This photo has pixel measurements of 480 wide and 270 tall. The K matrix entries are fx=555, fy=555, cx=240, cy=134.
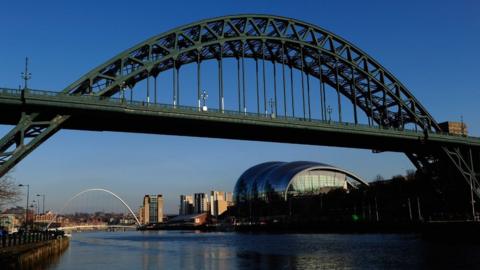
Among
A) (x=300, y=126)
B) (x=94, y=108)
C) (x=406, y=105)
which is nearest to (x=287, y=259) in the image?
(x=300, y=126)

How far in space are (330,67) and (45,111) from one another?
122 ft

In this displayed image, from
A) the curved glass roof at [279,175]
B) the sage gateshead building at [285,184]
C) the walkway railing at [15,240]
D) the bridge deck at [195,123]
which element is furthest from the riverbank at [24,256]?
the curved glass roof at [279,175]

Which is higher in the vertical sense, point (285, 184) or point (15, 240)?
point (285, 184)

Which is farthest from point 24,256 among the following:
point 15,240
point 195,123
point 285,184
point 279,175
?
point 279,175

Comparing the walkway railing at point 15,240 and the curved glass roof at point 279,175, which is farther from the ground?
the curved glass roof at point 279,175

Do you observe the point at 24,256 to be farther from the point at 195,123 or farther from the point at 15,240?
the point at 195,123

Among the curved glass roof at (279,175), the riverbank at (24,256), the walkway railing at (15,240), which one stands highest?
the curved glass roof at (279,175)

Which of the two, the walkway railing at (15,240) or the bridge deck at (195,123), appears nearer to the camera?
the walkway railing at (15,240)

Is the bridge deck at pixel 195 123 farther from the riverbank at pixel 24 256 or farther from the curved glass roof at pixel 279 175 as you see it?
the curved glass roof at pixel 279 175

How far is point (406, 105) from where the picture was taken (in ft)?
233

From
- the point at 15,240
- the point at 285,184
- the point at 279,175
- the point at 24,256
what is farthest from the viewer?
the point at 279,175

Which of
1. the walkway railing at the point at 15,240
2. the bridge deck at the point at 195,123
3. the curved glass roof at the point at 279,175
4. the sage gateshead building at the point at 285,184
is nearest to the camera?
the walkway railing at the point at 15,240

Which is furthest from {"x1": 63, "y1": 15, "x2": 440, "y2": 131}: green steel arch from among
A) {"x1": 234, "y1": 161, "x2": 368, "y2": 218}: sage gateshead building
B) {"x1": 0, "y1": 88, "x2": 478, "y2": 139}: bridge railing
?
{"x1": 234, "y1": 161, "x2": 368, "y2": 218}: sage gateshead building

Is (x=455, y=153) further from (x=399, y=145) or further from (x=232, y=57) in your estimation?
(x=232, y=57)
